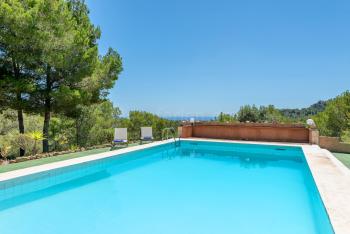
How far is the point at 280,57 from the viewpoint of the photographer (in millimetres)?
32188

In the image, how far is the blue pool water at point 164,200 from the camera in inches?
160

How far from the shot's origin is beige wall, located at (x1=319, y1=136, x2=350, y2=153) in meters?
9.98

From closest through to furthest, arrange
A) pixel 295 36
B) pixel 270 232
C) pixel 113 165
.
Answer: pixel 270 232, pixel 113 165, pixel 295 36

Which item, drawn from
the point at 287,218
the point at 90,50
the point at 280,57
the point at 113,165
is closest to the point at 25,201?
A: the point at 113,165

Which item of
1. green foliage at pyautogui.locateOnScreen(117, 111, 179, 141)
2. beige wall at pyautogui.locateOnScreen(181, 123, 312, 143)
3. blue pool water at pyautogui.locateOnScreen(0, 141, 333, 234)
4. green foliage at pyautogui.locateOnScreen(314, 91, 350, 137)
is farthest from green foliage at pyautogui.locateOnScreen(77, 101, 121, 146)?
green foliage at pyautogui.locateOnScreen(314, 91, 350, 137)

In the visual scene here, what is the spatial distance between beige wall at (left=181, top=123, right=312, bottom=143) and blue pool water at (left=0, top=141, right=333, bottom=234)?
3.24 m

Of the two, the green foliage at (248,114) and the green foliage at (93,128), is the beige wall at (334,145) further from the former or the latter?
the green foliage at (248,114)

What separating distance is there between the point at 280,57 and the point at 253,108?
10515mm

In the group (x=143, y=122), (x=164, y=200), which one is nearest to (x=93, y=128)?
(x=143, y=122)

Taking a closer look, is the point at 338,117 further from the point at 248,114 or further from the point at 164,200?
the point at 164,200

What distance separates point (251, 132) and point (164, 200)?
8.77 meters

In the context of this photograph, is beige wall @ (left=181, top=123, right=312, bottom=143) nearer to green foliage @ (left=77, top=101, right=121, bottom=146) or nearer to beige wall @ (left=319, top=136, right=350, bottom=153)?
beige wall @ (left=319, top=136, right=350, bottom=153)

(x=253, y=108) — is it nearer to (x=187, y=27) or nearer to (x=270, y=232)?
(x=187, y=27)

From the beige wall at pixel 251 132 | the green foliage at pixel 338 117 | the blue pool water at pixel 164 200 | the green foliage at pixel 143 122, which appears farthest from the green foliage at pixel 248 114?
the blue pool water at pixel 164 200
